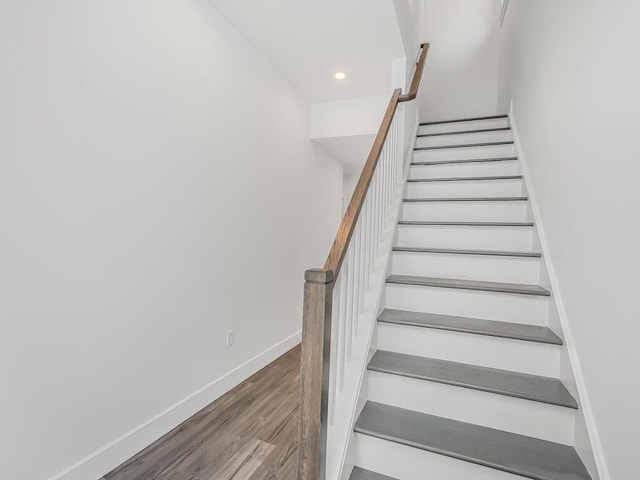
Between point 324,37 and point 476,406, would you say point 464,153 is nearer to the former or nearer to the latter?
point 324,37

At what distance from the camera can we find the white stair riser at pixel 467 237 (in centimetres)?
208

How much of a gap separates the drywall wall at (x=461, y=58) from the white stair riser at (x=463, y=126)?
0.99 meters

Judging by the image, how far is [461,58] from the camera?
4.18 meters

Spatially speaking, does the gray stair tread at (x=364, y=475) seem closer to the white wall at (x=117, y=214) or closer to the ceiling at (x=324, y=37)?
the white wall at (x=117, y=214)

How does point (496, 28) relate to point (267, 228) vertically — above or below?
above

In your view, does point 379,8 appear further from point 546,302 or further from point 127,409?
point 127,409

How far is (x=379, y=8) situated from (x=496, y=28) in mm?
2748

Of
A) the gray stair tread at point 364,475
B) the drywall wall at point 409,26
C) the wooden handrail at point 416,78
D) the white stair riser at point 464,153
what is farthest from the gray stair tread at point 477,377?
the drywall wall at point 409,26

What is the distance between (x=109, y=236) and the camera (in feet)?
5.12

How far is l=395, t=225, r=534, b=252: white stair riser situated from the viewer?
2.08 metres

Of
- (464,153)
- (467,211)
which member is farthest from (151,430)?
(464,153)

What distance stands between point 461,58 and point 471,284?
3667 millimetres

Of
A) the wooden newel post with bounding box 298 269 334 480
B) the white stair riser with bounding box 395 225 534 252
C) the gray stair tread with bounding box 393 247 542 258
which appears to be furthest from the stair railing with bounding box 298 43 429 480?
the white stair riser with bounding box 395 225 534 252

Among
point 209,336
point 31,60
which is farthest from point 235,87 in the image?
point 209,336
